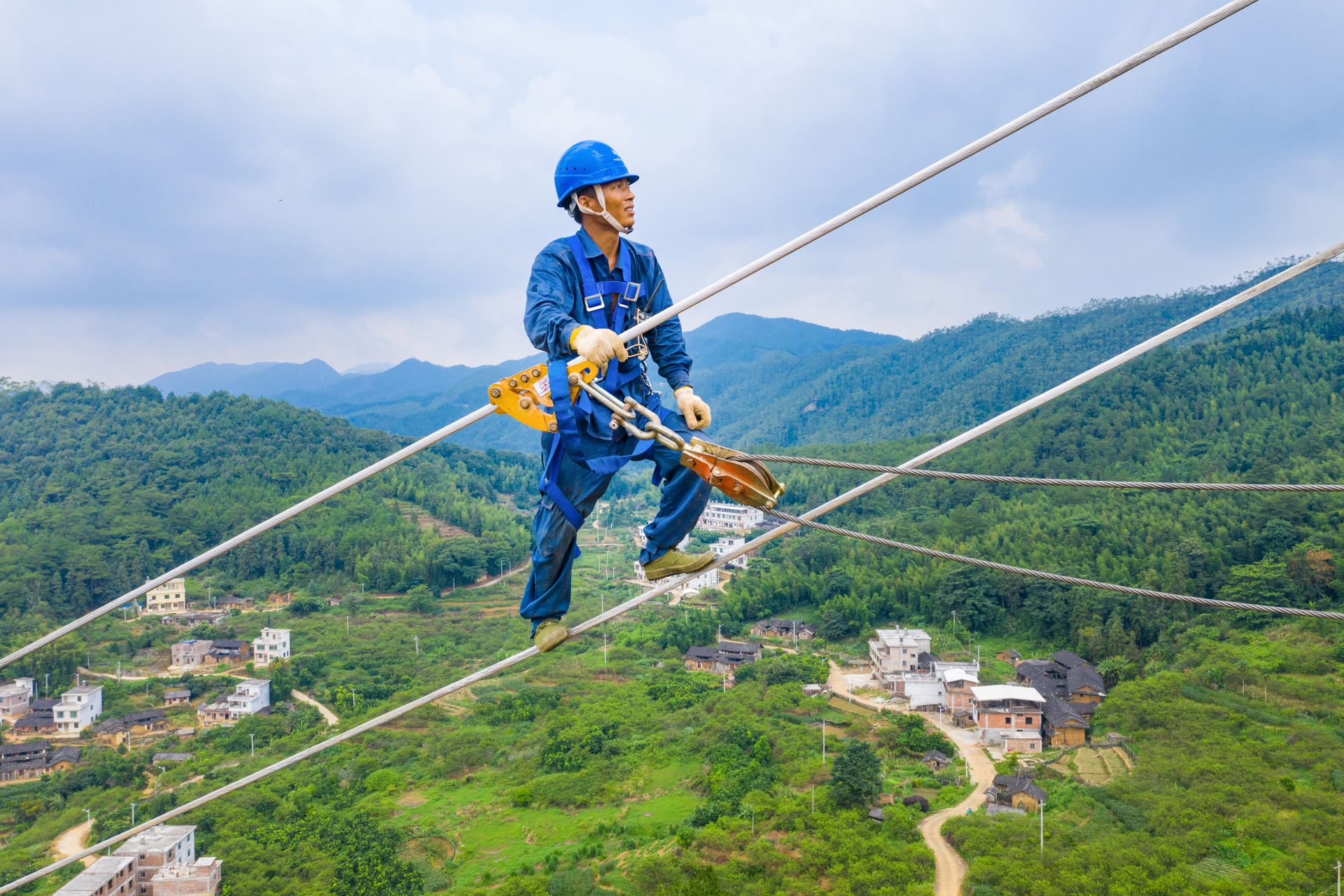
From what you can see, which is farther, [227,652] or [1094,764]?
[227,652]

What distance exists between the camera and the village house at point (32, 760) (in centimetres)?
1697

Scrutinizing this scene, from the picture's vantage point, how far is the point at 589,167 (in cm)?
232

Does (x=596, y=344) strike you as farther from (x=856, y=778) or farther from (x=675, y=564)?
(x=856, y=778)

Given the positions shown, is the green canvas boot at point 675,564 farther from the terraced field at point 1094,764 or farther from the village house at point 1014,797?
the terraced field at point 1094,764

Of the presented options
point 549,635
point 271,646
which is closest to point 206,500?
point 271,646

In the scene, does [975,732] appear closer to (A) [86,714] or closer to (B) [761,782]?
(B) [761,782]

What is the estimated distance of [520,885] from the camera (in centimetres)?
1120

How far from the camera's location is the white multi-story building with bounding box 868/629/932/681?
18.7 m

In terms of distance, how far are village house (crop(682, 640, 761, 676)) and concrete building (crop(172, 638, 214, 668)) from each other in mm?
12574

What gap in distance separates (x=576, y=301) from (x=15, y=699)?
23663mm

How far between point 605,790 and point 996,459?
23102mm

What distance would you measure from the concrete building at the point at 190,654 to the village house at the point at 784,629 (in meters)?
14.4

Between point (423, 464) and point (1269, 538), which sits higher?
point (423, 464)

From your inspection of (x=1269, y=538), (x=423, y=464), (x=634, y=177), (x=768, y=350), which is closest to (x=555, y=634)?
(x=634, y=177)
